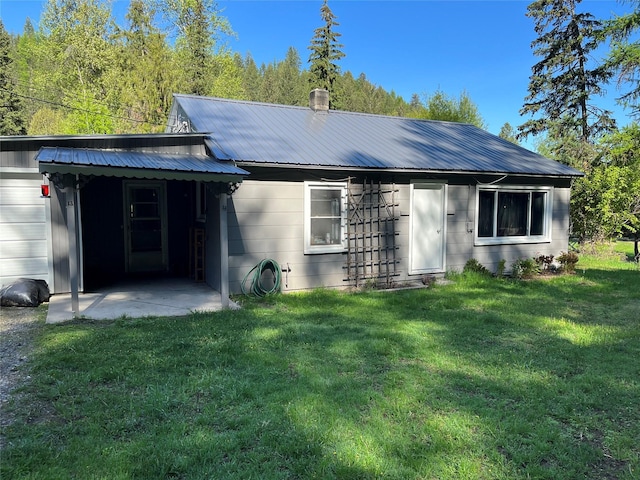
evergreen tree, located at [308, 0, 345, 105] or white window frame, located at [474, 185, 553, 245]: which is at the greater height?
evergreen tree, located at [308, 0, 345, 105]

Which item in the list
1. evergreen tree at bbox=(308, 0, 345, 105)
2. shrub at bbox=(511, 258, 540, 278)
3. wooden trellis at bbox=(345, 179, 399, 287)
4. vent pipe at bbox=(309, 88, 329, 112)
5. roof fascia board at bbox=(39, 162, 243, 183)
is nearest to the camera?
roof fascia board at bbox=(39, 162, 243, 183)

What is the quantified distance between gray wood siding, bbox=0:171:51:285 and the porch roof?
3.47 feet

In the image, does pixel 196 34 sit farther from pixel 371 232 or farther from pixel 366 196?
pixel 371 232

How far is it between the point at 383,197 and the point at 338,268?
5.29ft

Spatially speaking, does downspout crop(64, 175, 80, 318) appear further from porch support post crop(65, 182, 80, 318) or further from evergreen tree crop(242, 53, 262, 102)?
evergreen tree crop(242, 53, 262, 102)

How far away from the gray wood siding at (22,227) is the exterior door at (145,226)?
76.8 inches

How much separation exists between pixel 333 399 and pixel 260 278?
13.5ft

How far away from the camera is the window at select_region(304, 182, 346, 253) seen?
755 centimetres

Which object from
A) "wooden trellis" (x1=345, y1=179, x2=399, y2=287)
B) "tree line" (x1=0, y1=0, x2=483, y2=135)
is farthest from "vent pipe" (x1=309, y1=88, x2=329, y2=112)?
"tree line" (x1=0, y1=0, x2=483, y2=135)

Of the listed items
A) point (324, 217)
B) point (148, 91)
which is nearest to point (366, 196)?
point (324, 217)

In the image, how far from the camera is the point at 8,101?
936 inches

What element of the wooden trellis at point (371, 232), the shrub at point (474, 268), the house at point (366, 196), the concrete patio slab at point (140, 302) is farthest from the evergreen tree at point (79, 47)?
the shrub at point (474, 268)

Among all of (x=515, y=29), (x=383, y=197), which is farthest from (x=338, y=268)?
(x=515, y=29)

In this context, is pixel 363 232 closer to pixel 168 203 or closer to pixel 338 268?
pixel 338 268
